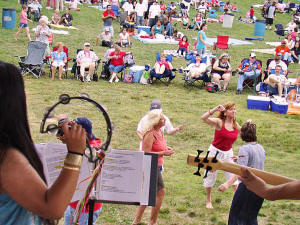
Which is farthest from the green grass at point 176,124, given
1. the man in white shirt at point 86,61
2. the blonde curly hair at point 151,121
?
the blonde curly hair at point 151,121

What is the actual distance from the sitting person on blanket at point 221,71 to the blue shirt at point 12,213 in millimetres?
12988

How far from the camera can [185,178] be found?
25.9ft

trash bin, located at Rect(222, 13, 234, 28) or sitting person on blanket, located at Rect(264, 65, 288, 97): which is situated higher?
trash bin, located at Rect(222, 13, 234, 28)

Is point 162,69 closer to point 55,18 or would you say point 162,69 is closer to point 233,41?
point 55,18

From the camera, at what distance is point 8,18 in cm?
2142

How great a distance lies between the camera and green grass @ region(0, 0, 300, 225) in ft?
21.8

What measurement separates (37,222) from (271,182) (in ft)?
5.04

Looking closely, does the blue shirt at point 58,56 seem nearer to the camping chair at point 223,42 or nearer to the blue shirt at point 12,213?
the camping chair at point 223,42

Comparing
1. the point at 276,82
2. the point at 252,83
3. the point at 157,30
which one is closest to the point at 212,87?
the point at 252,83

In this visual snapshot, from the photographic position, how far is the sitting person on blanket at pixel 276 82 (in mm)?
13961

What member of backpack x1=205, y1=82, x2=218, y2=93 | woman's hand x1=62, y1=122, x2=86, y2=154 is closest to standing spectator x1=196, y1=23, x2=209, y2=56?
backpack x1=205, y1=82, x2=218, y2=93

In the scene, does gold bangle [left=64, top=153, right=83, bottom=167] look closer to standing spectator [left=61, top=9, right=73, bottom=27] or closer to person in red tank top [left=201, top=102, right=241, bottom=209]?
person in red tank top [left=201, top=102, right=241, bottom=209]

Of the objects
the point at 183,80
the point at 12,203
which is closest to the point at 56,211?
the point at 12,203

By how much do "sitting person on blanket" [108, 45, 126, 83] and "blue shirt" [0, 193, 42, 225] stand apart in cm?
1267
